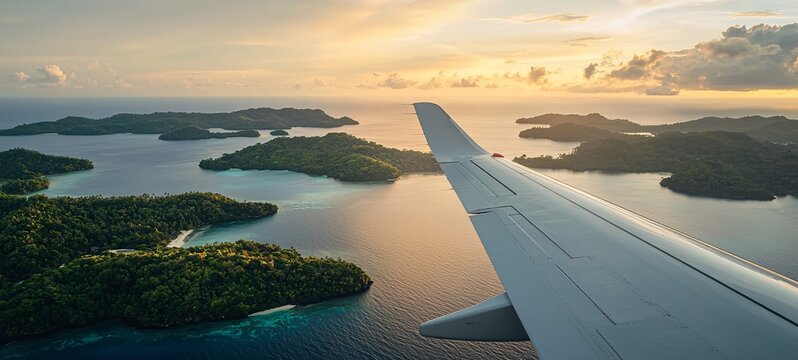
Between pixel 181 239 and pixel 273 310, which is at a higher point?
pixel 181 239

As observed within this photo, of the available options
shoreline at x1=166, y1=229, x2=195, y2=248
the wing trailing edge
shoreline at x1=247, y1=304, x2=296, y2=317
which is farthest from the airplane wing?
shoreline at x1=166, y1=229, x2=195, y2=248

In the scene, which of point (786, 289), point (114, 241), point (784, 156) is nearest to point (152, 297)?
point (114, 241)

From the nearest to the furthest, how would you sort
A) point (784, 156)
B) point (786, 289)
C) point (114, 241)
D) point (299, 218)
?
point (786, 289) → point (114, 241) → point (299, 218) → point (784, 156)

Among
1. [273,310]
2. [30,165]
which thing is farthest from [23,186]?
[273,310]

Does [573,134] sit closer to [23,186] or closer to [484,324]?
[23,186]

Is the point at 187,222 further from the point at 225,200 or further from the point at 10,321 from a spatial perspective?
the point at 10,321

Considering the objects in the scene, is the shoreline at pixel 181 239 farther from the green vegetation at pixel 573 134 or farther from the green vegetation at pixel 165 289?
the green vegetation at pixel 573 134

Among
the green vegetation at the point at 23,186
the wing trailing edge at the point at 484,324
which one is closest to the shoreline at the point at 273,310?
the wing trailing edge at the point at 484,324
